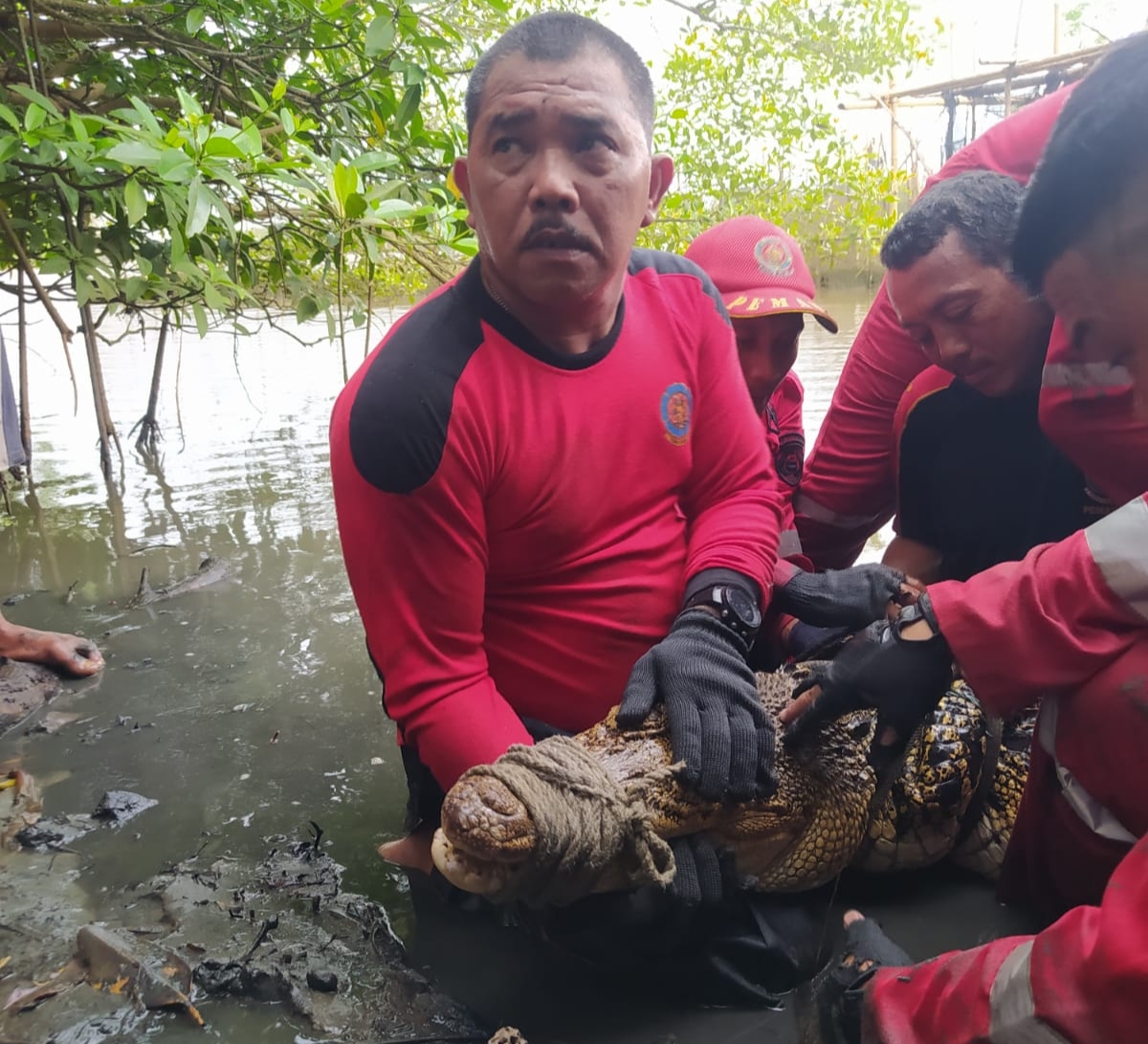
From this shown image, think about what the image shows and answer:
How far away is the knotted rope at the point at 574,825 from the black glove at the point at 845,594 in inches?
27.0

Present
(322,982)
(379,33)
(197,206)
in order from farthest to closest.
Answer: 1. (379,33)
2. (197,206)
3. (322,982)

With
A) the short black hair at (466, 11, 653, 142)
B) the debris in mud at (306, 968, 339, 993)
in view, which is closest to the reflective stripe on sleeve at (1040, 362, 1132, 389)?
the short black hair at (466, 11, 653, 142)

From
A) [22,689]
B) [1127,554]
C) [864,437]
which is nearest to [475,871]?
[1127,554]

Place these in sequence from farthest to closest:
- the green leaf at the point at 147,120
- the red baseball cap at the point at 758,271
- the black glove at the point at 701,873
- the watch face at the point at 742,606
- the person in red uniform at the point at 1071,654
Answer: the red baseball cap at the point at 758,271
the green leaf at the point at 147,120
the watch face at the point at 742,606
the black glove at the point at 701,873
the person in red uniform at the point at 1071,654

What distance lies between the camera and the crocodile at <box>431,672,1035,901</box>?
4.14 ft

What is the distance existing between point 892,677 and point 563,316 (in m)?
0.92

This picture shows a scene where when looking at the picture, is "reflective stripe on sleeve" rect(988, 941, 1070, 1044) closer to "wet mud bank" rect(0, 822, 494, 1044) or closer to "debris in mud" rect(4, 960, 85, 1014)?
"wet mud bank" rect(0, 822, 494, 1044)

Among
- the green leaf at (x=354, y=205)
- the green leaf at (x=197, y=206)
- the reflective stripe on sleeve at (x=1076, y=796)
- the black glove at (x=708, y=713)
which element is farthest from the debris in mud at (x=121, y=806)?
the reflective stripe on sleeve at (x=1076, y=796)

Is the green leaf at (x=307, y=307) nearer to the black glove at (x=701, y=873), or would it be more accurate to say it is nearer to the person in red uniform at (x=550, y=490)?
the person in red uniform at (x=550, y=490)

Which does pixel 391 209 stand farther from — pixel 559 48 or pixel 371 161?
pixel 559 48

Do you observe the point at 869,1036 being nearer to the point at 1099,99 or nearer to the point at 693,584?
the point at 693,584

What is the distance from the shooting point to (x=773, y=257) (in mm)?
2580

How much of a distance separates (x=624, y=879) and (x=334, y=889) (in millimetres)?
726

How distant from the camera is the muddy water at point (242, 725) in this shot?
154cm
